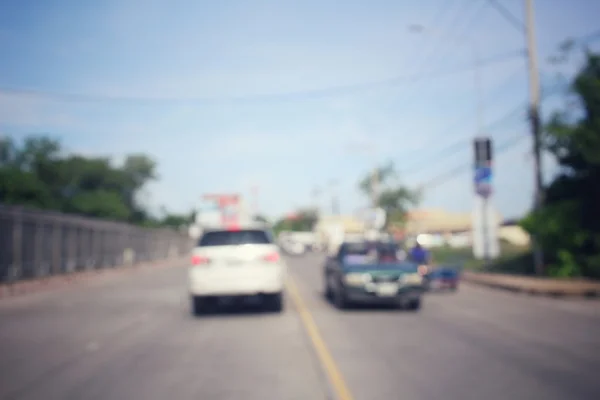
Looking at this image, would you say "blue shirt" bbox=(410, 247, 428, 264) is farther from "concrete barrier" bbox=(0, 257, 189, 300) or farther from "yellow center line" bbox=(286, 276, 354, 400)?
"concrete barrier" bbox=(0, 257, 189, 300)

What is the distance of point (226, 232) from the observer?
13695mm

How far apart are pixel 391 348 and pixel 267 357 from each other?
193cm

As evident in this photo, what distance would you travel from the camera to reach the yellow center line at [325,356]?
668cm

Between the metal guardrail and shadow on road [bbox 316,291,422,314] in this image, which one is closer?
shadow on road [bbox 316,291,422,314]

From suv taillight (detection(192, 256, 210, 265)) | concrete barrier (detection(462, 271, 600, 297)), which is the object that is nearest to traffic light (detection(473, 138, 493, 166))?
concrete barrier (detection(462, 271, 600, 297))

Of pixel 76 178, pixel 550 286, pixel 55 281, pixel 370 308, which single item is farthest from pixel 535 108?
pixel 76 178

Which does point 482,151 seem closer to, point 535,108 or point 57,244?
point 535,108

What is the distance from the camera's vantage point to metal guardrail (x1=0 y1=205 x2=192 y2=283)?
21.3 meters

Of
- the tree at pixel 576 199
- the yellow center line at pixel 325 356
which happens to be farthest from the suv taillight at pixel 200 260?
the tree at pixel 576 199

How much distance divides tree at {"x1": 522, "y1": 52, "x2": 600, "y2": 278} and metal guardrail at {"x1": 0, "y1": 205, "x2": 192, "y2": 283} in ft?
60.4

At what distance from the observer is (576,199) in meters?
22.6

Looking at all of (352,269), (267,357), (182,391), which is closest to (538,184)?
(352,269)

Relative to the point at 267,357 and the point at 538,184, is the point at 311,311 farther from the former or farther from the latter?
the point at 538,184

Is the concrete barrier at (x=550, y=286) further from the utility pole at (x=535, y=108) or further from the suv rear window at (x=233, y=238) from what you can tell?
the suv rear window at (x=233, y=238)
